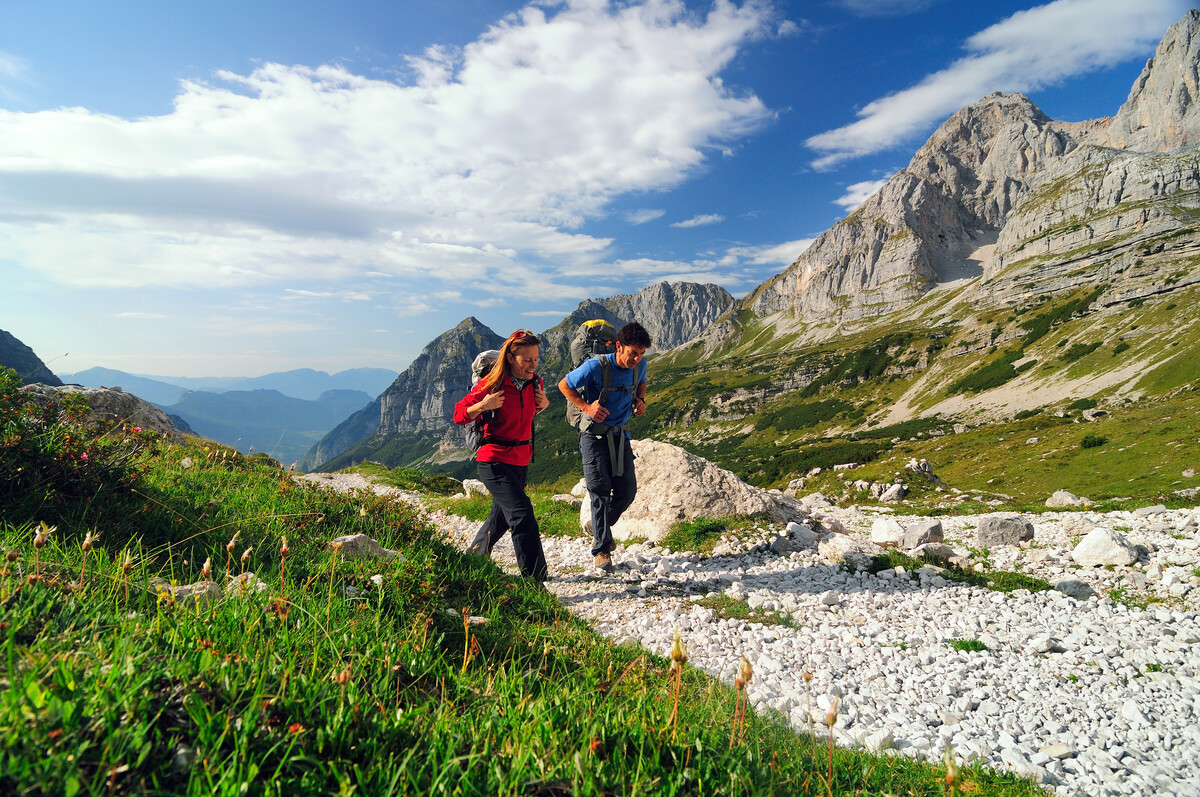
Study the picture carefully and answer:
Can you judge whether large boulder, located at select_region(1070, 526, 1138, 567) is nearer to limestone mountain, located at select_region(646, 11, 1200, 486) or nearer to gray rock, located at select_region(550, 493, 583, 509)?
gray rock, located at select_region(550, 493, 583, 509)

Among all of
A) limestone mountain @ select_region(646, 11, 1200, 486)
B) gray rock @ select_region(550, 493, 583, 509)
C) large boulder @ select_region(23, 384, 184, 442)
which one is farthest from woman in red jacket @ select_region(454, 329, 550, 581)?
limestone mountain @ select_region(646, 11, 1200, 486)

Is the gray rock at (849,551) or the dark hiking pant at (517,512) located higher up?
the dark hiking pant at (517,512)

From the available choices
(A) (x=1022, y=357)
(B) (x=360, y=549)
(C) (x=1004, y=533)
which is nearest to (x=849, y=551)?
(C) (x=1004, y=533)

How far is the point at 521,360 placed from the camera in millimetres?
6902

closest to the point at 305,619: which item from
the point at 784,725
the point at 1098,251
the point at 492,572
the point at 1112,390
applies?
the point at 492,572

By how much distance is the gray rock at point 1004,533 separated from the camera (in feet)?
36.2

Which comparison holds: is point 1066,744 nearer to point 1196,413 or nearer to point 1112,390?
point 1196,413

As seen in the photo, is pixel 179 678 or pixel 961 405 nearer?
pixel 179 678

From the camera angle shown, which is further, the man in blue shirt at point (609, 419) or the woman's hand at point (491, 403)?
the man in blue shirt at point (609, 419)

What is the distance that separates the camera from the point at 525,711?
2.47 m

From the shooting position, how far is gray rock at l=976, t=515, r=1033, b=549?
36.2 feet

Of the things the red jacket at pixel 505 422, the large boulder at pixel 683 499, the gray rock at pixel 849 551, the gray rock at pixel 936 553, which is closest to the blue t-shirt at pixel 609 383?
the red jacket at pixel 505 422

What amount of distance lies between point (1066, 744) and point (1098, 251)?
8803 inches

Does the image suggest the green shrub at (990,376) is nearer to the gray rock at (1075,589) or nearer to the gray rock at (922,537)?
the gray rock at (922,537)
